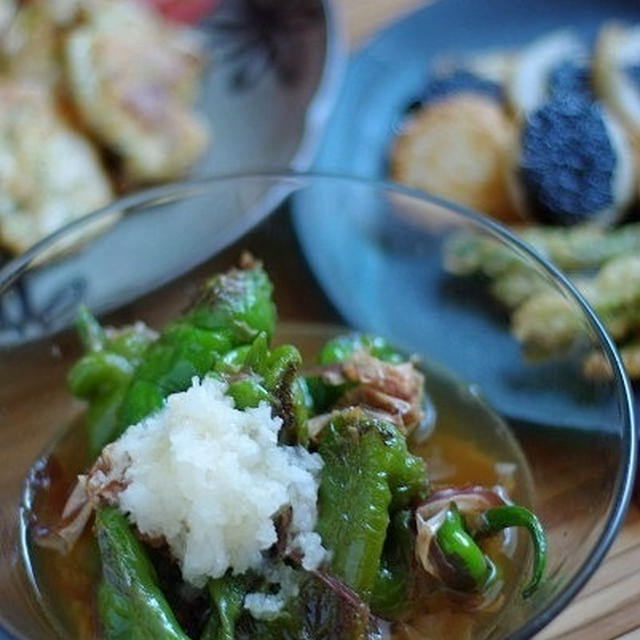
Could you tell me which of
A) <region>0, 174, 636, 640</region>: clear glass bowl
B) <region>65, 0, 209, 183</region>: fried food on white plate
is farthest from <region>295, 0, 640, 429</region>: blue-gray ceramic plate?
<region>65, 0, 209, 183</region>: fried food on white plate

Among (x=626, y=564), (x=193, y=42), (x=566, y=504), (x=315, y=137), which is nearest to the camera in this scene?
(x=566, y=504)

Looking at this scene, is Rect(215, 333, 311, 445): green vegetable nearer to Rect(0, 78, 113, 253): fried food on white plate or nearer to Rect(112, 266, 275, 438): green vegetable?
Rect(112, 266, 275, 438): green vegetable

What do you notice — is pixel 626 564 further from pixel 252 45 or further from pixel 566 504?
pixel 252 45

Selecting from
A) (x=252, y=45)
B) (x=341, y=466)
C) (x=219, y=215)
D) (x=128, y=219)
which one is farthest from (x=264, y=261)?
(x=252, y=45)

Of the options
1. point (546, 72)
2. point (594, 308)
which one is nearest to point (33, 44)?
point (546, 72)

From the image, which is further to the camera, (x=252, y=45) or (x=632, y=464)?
(x=252, y=45)

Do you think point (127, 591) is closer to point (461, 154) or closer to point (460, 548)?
point (460, 548)
